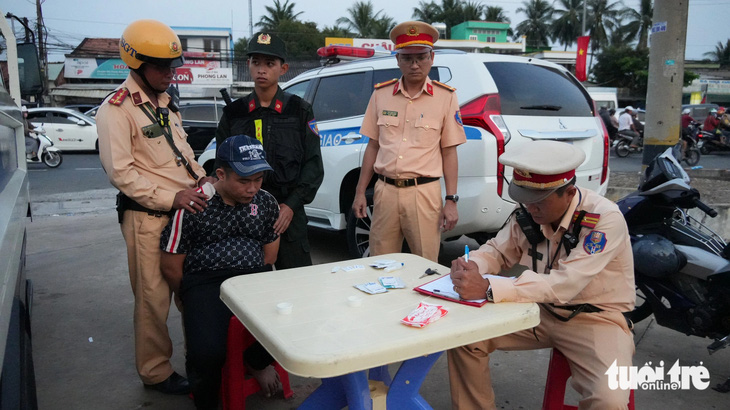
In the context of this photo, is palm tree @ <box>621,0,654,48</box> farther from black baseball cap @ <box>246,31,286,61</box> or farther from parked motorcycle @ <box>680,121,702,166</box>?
black baseball cap @ <box>246,31,286,61</box>

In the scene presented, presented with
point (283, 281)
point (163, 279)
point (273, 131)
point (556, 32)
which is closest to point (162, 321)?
point (163, 279)

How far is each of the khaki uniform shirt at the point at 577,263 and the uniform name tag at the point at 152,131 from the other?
166 cm

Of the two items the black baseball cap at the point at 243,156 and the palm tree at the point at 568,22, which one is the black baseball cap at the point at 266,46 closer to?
the black baseball cap at the point at 243,156

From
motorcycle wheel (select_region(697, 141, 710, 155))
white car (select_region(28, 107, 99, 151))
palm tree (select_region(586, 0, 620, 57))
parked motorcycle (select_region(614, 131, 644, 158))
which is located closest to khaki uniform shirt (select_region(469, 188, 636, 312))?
parked motorcycle (select_region(614, 131, 644, 158))

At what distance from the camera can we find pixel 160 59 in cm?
262

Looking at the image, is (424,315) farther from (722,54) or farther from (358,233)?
(722,54)

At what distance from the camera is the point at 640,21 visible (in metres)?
49.7

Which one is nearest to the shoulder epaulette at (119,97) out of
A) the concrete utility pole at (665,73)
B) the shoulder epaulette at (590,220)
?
the shoulder epaulette at (590,220)

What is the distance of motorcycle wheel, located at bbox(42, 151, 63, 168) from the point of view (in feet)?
43.1

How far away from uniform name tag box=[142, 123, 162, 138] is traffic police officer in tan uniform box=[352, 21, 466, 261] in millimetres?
1342

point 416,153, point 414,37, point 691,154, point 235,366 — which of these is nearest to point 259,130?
point 416,153

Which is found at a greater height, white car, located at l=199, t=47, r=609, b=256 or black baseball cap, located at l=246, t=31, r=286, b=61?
black baseball cap, located at l=246, t=31, r=286, b=61

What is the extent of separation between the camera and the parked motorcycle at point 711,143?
16.8 m

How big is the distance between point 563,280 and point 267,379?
1.53m
